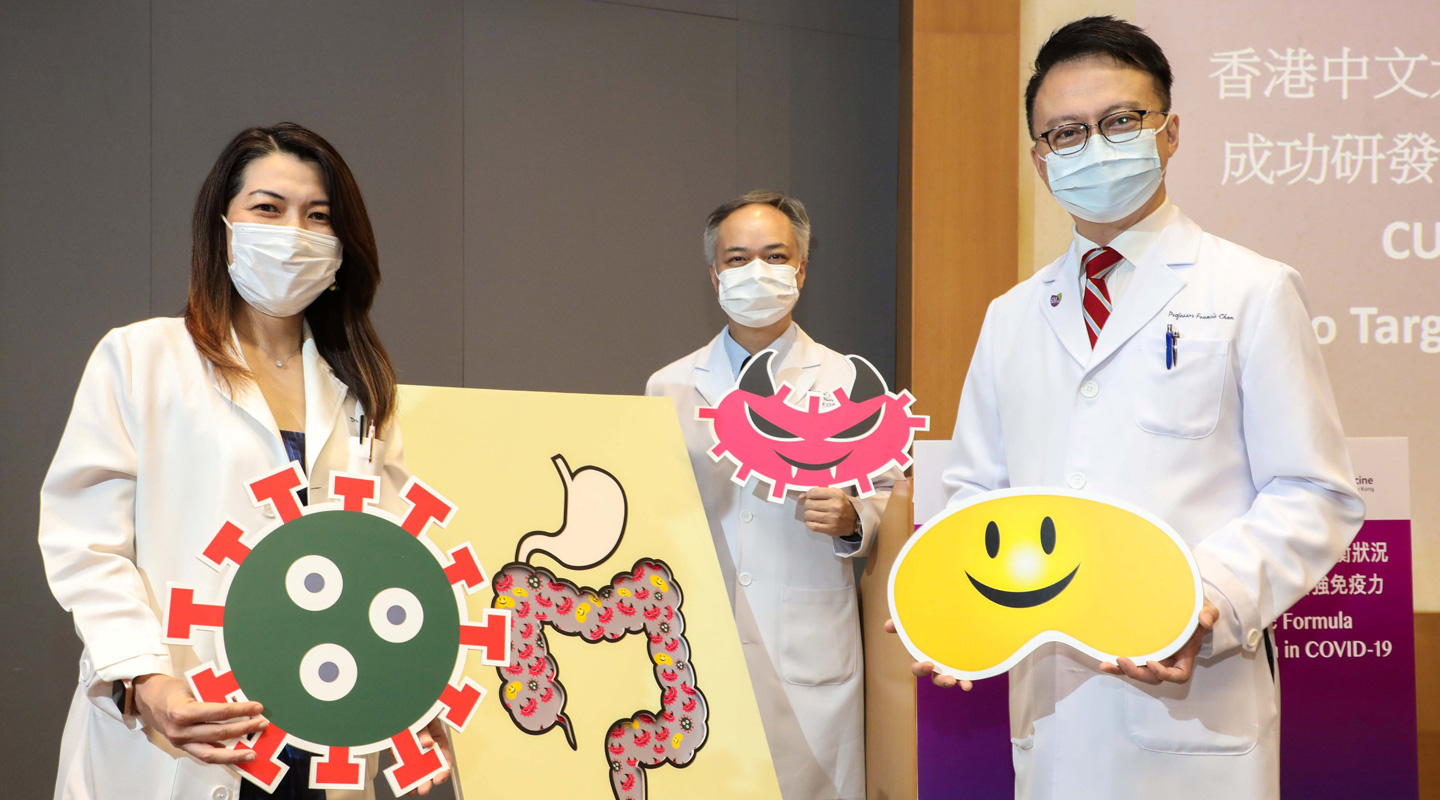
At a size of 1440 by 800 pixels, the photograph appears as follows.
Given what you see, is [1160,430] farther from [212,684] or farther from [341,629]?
[212,684]

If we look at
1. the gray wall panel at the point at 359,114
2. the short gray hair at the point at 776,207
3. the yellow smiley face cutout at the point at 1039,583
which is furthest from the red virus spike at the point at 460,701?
the gray wall panel at the point at 359,114

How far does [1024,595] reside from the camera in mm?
1551

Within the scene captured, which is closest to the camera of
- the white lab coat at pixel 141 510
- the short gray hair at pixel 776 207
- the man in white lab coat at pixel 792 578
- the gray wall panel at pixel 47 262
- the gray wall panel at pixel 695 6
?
the white lab coat at pixel 141 510

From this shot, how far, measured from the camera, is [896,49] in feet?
12.6

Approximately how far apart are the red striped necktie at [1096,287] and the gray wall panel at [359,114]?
2.21 m

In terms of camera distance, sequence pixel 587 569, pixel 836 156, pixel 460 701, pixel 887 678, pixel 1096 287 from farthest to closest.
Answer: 1. pixel 836 156
2. pixel 887 678
3. pixel 587 569
4. pixel 1096 287
5. pixel 460 701

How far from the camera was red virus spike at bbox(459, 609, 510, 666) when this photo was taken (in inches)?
57.2

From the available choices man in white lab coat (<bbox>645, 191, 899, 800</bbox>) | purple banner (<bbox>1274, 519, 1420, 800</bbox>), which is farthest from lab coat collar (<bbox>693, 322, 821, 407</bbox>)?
purple banner (<bbox>1274, 519, 1420, 800</bbox>)

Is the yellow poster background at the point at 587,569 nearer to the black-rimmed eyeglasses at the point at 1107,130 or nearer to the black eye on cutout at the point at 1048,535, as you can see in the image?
the black eye on cutout at the point at 1048,535

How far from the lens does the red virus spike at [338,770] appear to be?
136 cm

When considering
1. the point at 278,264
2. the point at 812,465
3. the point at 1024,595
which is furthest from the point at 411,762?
the point at 812,465

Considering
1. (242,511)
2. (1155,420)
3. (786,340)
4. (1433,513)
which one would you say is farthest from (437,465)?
(1433,513)

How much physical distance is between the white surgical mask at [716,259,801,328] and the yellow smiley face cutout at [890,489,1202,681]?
95 cm

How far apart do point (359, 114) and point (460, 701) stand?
2343 millimetres
